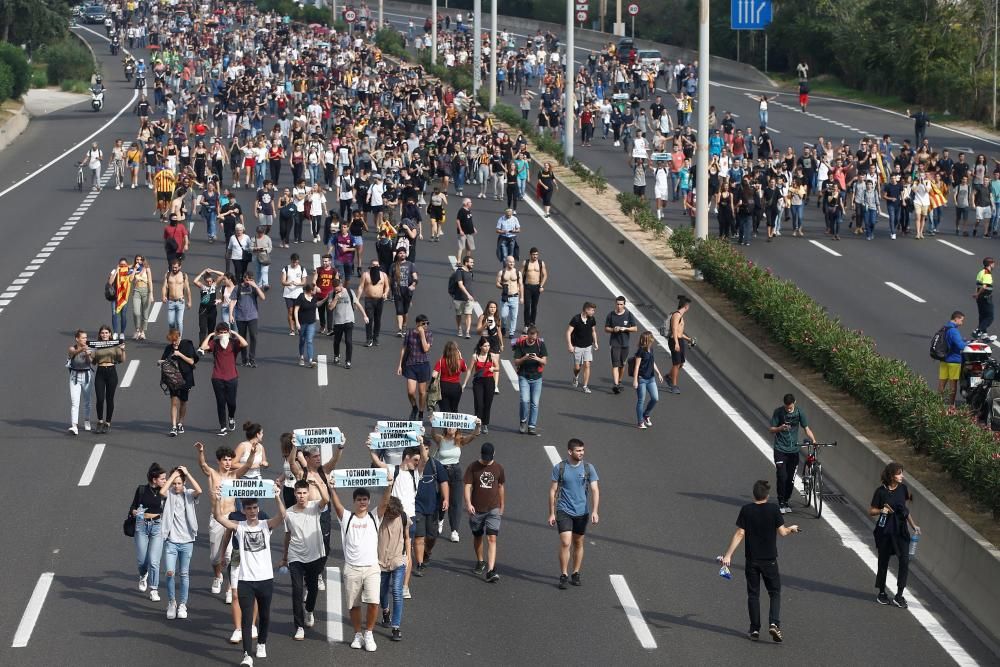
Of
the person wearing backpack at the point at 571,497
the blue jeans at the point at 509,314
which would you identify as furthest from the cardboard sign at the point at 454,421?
the blue jeans at the point at 509,314

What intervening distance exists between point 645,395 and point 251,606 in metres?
9.65

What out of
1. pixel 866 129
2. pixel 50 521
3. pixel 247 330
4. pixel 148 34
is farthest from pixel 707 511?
pixel 148 34

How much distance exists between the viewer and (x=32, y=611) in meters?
15.8

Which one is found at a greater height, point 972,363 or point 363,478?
point 363,478

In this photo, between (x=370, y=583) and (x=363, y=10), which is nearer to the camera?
(x=370, y=583)

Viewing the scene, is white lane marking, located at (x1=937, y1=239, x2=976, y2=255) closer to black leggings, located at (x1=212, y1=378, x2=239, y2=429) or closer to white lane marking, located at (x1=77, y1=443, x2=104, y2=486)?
black leggings, located at (x1=212, y1=378, x2=239, y2=429)

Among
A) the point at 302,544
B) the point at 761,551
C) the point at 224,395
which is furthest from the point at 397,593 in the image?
the point at 224,395

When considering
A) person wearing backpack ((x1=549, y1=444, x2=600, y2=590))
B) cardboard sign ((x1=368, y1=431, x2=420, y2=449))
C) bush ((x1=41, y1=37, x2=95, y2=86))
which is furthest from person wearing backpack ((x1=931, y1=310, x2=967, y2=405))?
bush ((x1=41, y1=37, x2=95, y2=86))

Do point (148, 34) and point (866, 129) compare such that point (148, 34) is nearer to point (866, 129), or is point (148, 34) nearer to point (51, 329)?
point (866, 129)

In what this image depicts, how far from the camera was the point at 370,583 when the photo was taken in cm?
1458

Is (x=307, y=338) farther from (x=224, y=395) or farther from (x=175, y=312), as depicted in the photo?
(x=224, y=395)

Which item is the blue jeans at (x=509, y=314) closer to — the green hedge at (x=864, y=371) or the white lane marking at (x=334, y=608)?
the green hedge at (x=864, y=371)

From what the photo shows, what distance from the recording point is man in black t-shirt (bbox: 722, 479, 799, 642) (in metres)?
14.9

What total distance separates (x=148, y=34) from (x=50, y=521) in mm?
90316
